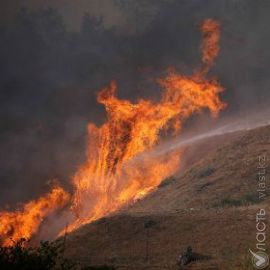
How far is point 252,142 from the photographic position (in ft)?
245

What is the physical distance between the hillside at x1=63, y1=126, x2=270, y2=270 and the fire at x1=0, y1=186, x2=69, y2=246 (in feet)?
58.7

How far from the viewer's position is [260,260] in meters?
30.5

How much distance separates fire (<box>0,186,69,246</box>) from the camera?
2650 inches

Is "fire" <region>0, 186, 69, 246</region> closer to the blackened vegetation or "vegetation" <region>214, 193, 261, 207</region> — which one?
"vegetation" <region>214, 193, 261, 207</region>

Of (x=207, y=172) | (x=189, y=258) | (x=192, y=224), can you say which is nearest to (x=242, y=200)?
(x=192, y=224)

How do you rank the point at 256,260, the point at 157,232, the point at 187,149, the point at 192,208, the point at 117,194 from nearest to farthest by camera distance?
the point at 256,260
the point at 157,232
the point at 192,208
the point at 117,194
the point at 187,149

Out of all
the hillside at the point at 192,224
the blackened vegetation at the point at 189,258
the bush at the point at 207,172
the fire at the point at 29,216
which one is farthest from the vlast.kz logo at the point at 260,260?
the fire at the point at 29,216

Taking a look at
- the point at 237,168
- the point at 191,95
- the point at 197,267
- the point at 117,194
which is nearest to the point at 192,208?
the point at 237,168

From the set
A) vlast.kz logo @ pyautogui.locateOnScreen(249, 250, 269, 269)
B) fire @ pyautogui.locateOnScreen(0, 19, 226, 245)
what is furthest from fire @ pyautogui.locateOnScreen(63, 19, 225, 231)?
vlast.kz logo @ pyautogui.locateOnScreen(249, 250, 269, 269)

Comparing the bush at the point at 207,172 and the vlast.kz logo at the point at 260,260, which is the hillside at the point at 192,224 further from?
the vlast.kz logo at the point at 260,260

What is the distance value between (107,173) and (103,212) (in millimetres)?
9702

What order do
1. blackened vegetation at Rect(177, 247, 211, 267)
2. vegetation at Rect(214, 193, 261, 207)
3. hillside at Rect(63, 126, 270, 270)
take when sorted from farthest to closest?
1. vegetation at Rect(214, 193, 261, 207)
2. hillside at Rect(63, 126, 270, 270)
3. blackened vegetation at Rect(177, 247, 211, 267)

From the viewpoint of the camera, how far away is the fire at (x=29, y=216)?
67312 mm

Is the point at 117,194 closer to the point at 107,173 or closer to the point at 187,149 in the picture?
the point at 107,173
